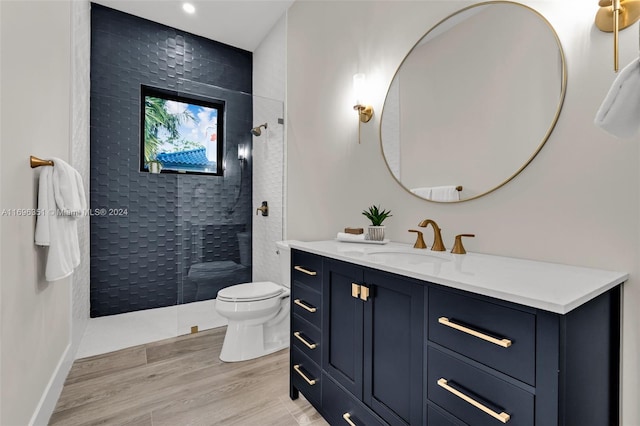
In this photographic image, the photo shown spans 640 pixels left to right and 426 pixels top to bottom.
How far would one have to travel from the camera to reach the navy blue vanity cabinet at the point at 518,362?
71 cm

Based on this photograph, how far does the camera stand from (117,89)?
2.99 meters

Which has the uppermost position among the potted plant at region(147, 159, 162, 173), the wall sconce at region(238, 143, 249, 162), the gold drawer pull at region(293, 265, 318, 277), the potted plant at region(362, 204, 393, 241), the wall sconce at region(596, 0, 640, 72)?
the wall sconce at region(596, 0, 640, 72)

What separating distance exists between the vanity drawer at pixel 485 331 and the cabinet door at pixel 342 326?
1.19ft

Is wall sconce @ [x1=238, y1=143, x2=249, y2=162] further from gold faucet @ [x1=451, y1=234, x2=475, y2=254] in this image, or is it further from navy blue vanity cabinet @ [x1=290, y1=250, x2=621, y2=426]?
gold faucet @ [x1=451, y1=234, x2=475, y2=254]

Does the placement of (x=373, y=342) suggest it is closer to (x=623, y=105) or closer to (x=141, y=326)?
(x=623, y=105)

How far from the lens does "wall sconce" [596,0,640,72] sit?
0.96 metres

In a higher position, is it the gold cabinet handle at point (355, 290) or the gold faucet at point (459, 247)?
the gold faucet at point (459, 247)

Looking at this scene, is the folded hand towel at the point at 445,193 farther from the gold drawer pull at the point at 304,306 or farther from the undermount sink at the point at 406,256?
the gold drawer pull at the point at 304,306

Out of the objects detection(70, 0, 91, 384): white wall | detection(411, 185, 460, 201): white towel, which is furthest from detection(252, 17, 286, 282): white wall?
detection(411, 185, 460, 201): white towel

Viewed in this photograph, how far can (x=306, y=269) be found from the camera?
159cm

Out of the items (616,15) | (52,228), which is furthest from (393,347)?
(52,228)

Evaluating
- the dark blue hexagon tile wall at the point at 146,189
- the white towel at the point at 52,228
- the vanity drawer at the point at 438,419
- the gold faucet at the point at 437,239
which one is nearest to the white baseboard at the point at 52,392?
the white towel at the point at 52,228

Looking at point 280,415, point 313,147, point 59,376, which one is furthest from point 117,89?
point 280,415

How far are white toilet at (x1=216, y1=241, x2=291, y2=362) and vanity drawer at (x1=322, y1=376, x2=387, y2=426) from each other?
0.87m
